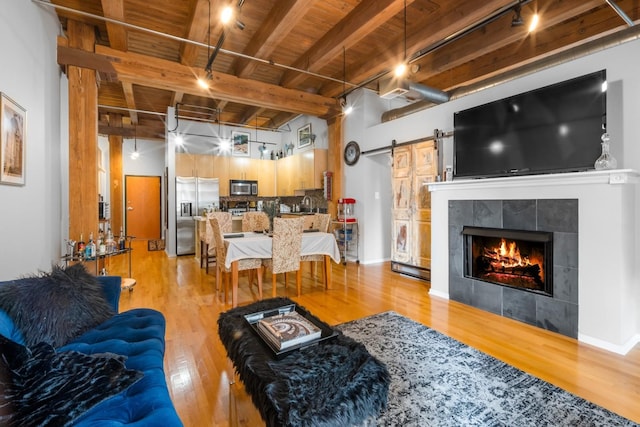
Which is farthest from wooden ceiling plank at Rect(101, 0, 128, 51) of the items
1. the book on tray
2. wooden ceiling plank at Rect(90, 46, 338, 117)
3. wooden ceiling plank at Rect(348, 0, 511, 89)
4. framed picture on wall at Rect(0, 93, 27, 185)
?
the book on tray

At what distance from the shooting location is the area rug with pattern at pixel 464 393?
162 cm

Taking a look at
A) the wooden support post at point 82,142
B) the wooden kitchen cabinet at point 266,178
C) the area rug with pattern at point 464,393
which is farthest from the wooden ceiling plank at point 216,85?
the area rug with pattern at point 464,393

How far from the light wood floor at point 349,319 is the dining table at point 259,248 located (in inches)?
16.4

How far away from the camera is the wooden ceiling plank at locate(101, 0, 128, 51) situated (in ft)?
10.2

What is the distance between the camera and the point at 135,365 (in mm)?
1353

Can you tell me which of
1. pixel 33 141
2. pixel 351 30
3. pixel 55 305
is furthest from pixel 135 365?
pixel 351 30

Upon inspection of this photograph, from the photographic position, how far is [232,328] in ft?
5.60

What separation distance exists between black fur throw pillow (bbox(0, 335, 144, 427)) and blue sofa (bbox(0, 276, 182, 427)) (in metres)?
0.02

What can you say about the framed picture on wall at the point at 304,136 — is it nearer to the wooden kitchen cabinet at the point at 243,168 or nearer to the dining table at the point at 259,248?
A: the wooden kitchen cabinet at the point at 243,168

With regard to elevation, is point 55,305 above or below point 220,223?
below

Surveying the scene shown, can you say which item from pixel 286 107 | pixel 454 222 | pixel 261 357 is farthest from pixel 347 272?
pixel 261 357

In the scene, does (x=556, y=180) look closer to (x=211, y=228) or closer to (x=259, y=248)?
(x=259, y=248)

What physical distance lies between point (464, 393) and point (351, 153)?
4830 mm

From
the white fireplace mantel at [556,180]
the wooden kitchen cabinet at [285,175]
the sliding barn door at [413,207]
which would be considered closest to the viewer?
the white fireplace mantel at [556,180]
